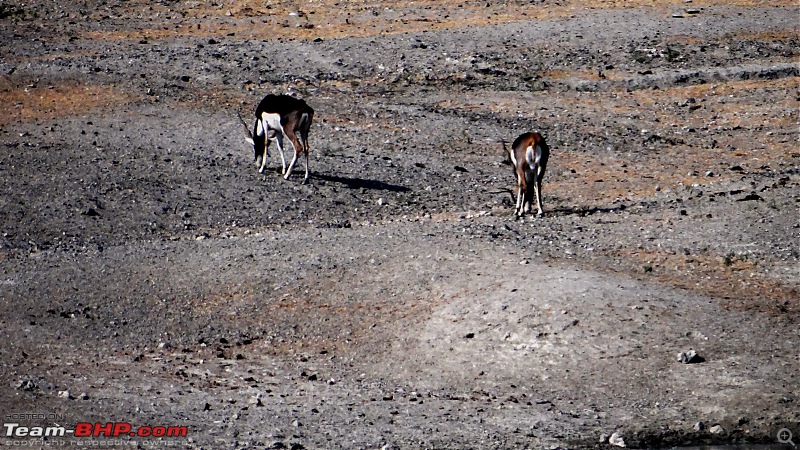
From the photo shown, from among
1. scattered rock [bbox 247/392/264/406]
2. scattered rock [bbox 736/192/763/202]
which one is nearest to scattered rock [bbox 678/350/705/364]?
scattered rock [bbox 247/392/264/406]

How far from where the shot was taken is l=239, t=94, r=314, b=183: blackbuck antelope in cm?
2338

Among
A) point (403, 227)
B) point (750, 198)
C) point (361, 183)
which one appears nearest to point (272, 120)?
point (361, 183)

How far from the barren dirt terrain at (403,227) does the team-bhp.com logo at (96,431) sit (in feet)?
0.23

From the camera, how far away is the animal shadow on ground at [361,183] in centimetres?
2314

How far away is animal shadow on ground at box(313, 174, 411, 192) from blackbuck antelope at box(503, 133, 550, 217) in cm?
256

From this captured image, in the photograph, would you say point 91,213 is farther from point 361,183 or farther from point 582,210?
point 582,210

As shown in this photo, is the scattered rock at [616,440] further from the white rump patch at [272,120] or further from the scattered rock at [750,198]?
the white rump patch at [272,120]

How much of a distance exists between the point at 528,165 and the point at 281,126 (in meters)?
→ 4.91

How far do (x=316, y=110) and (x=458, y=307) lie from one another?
12038 millimetres

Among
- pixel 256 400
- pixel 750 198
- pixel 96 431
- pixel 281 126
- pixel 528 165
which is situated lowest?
pixel 256 400

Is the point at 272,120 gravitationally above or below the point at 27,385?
above

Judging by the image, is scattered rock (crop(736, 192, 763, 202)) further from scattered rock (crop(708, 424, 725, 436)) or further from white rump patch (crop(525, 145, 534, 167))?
scattered rock (crop(708, 424, 725, 436))

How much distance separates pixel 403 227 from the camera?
2055 cm

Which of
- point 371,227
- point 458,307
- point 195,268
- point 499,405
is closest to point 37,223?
point 195,268
